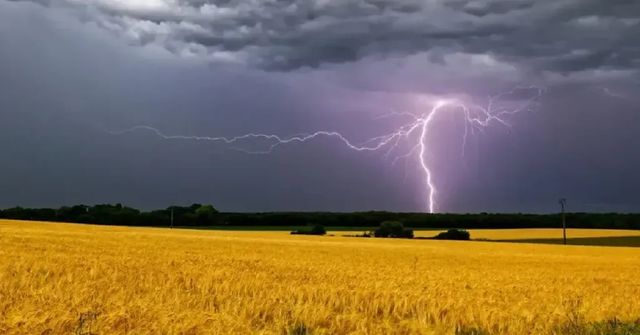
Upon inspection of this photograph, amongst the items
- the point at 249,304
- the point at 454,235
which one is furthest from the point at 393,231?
the point at 249,304

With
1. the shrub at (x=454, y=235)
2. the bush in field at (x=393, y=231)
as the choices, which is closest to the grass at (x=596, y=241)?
the shrub at (x=454, y=235)

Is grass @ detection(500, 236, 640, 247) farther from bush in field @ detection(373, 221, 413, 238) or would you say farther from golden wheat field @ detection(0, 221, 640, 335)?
golden wheat field @ detection(0, 221, 640, 335)

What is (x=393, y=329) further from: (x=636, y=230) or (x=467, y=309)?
(x=636, y=230)

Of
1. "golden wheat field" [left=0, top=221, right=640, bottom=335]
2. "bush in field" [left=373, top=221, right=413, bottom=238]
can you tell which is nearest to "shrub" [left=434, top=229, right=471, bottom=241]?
"bush in field" [left=373, top=221, right=413, bottom=238]

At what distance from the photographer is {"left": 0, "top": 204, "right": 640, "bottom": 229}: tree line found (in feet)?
323

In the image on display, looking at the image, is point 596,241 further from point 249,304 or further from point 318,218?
point 249,304

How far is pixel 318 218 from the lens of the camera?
112 metres

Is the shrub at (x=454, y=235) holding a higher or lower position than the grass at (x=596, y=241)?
higher

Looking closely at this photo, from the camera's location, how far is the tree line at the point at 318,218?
98.4 meters

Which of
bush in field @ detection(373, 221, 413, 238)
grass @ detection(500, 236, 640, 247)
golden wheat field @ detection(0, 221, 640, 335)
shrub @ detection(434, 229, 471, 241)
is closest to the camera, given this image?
golden wheat field @ detection(0, 221, 640, 335)

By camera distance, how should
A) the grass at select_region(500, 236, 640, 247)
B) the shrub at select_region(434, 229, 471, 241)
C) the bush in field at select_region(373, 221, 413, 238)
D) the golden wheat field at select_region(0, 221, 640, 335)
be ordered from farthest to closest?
the bush in field at select_region(373, 221, 413, 238) < the shrub at select_region(434, 229, 471, 241) < the grass at select_region(500, 236, 640, 247) < the golden wheat field at select_region(0, 221, 640, 335)

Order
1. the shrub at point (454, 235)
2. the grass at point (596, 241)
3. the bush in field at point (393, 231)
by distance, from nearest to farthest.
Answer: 1. the grass at point (596, 241)
2. the shrub at point (454, 235)
3. the bush in field at point (393, 231)

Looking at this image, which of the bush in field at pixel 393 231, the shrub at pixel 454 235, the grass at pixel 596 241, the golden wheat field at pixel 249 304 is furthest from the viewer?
the bush in field at pixel 393 231

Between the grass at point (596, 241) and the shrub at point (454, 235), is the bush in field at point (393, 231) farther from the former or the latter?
the grass at point (596, 241)
